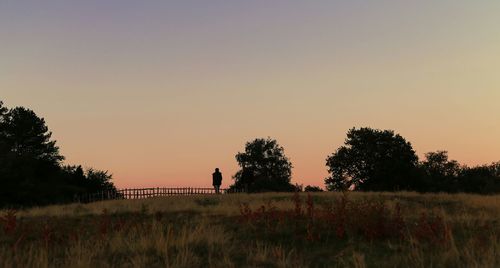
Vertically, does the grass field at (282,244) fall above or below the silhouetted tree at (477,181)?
below

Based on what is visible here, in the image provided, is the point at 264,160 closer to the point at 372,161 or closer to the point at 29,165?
the point at 372,161

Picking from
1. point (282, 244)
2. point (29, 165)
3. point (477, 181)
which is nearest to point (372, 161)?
point (477, 181)

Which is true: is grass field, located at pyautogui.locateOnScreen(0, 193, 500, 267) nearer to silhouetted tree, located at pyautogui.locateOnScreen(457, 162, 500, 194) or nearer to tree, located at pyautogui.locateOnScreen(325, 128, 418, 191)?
tree, located at pyautogui.locateOnScreen(325, 128, 418, 191)

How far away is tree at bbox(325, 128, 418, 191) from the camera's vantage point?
6850 centimetres

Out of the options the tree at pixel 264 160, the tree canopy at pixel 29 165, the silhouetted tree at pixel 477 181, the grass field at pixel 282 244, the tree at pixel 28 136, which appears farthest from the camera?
the tree at pixel 264 160

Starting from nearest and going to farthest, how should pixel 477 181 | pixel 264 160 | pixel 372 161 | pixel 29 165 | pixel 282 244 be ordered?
1. pixel 282 244
2. pixel 29 165
3. pixel 372 161
4. pixel 477 181
5. pixel 264 160

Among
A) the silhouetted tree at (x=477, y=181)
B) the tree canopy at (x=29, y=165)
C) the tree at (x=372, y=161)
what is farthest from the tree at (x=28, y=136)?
the silhouetted tree at (x=477, y=181)

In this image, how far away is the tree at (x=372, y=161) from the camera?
6850cm

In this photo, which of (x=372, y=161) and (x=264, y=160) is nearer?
(x=372, y=161)

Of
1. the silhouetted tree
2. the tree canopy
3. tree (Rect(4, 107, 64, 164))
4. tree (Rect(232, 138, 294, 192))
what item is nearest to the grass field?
the tree canopy

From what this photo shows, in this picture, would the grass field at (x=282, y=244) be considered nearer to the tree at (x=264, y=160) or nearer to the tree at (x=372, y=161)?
the tree at (x=372, y=161)

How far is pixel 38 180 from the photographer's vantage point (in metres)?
59.3

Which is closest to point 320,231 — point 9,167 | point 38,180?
point 9,167

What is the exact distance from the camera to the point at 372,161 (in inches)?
2815
